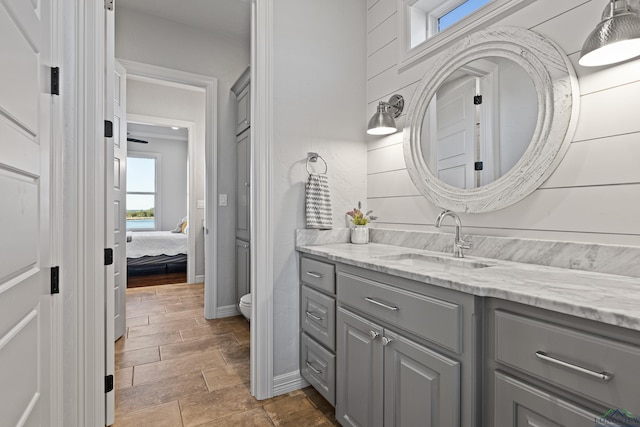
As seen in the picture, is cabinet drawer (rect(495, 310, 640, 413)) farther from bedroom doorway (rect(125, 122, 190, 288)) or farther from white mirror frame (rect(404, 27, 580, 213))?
bedroom doorway (rect(125, 122, 190, 288))

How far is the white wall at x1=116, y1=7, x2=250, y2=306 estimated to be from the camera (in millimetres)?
3215

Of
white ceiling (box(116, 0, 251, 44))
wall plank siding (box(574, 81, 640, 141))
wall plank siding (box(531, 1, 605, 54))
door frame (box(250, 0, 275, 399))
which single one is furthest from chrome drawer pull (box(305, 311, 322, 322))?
white ceiling (box(116, 0, 251, 44))

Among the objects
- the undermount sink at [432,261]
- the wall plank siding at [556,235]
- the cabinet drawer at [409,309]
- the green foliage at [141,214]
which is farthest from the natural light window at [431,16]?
the green foliage at [141,214]

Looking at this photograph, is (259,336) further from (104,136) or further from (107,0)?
(107,0)

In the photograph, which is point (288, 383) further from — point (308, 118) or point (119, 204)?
A: point (119, 204)

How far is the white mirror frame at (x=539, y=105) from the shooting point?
1302 mm

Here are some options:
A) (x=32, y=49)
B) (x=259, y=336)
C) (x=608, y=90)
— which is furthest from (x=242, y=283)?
(x=608, y=90)

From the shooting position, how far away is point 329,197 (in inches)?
85.0

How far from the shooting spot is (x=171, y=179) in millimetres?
7363

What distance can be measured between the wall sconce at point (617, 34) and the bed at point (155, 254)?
5.66m

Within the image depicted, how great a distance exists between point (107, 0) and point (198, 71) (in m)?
1.81

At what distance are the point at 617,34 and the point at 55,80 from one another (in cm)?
198

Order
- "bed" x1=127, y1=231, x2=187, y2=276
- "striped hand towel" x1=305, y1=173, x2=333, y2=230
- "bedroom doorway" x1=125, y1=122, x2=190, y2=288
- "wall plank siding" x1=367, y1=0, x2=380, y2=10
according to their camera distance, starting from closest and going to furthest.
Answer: "striped hand towel" x1=305, y1=173, x2=333, y2=230 → "wall plank siding" x1=367, y1=0, x2=380, y2=10 → "bed" x1=127, y1=231, x2=187, y2=276 → "bedroom doorway" x1=125, y1=122, x2=190, y2=288

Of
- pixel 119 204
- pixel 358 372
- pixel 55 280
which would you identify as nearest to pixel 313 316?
pixel 358 372
